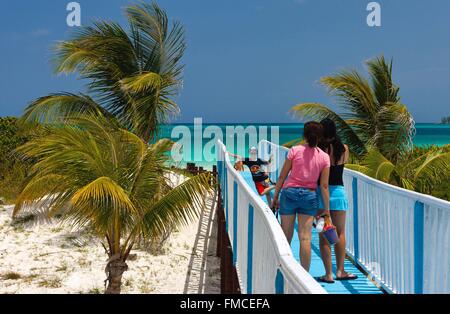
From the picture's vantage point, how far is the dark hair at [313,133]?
466 cm

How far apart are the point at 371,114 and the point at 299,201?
30.3 ft

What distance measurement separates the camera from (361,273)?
590 cm

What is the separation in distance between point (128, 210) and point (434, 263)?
495cm

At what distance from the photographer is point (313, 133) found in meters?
4.66

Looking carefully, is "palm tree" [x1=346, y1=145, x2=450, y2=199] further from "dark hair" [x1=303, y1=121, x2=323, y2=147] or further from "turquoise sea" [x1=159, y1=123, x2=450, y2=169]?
"dark hair" [x1=303, y1=121, x2=323, y2=147]

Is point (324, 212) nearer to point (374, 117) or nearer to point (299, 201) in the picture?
point (299, 201)

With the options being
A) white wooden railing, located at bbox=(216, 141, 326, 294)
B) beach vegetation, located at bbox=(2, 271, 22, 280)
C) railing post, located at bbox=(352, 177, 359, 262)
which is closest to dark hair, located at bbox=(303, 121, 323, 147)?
white wooden railing, located at bbox=(216, 141, 326, 294)

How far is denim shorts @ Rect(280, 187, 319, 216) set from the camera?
15.5ft

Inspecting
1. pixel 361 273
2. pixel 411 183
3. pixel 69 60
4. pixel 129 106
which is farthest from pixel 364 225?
pixel 69 60

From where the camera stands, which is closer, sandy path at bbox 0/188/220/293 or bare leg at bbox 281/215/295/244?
bare leg at bbox 281/215/295/244

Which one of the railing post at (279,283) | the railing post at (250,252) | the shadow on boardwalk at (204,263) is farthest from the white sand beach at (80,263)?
the railing post at (279,283)

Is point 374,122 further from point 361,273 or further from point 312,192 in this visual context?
point 312,192

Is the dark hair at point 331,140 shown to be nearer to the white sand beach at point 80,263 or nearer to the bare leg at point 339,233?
the bare leg at point 339,233

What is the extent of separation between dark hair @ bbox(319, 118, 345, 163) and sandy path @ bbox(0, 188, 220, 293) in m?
6.65
